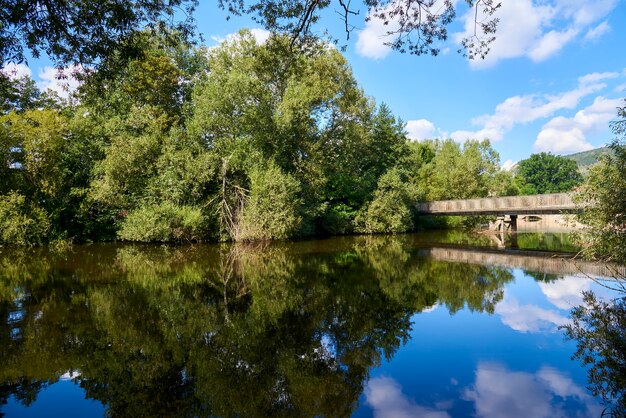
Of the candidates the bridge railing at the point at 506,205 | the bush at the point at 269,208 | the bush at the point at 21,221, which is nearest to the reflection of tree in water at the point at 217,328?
the bush at the point at 269,208

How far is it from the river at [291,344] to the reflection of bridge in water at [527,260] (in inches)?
23.9

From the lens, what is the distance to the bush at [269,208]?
22.8 meters

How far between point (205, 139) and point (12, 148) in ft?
36.3

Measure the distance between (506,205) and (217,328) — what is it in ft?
84.0

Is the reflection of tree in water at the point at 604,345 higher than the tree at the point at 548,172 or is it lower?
lower

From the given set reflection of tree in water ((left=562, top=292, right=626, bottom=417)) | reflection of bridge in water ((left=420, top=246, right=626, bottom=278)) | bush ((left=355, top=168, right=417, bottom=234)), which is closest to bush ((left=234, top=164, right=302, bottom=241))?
reflection of bridge in water ((left=420, top=246, right=626, bottom=278))

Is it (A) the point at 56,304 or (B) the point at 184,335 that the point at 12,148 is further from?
(B) the point at 184,335

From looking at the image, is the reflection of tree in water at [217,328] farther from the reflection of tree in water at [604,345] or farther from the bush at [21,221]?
the bush at [21,221]

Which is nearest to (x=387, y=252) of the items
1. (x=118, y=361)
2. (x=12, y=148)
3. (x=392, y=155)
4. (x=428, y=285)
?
(x=428, y=285)

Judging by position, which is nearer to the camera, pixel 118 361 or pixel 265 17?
pixel 118 361

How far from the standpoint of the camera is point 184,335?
7.10 meters

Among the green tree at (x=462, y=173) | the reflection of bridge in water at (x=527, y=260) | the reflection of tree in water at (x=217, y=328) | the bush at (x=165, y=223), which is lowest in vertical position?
the reflection of bridge in water at (x=527, y=260)

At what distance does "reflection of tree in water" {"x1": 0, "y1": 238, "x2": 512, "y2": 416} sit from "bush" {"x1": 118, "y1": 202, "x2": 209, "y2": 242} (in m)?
7.58

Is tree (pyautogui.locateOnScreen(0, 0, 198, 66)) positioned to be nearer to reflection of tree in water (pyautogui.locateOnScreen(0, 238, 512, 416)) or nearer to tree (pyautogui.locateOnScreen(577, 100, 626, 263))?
Result: reflection of tree in water (pyautogui.locateOnScreen(0, 238, 512, 416))
